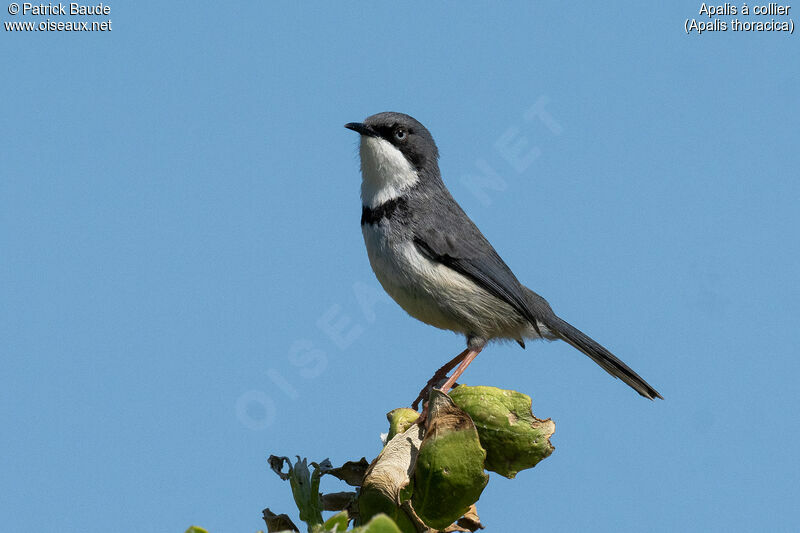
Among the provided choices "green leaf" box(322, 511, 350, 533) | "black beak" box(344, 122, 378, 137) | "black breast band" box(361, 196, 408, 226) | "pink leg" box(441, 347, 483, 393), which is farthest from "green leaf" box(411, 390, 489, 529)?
"black beak" box(344, 122, 378, 137)

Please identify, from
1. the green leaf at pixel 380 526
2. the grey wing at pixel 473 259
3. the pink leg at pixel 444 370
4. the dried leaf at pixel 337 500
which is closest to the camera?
the green leaf at pixel 380 526

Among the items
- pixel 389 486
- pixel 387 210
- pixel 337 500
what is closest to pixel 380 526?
pixel 389 486

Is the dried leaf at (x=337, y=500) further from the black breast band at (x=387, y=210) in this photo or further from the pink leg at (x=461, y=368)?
the black breast band at (x=387, y=210)

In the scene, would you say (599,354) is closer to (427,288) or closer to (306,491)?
(427,288)

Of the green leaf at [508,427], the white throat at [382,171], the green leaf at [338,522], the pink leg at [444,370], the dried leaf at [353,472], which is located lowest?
the green leaf at [338,522]

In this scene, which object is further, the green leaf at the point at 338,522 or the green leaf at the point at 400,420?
the green leaf at the point at 400,420

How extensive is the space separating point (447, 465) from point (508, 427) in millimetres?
419

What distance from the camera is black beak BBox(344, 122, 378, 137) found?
22.0 feet

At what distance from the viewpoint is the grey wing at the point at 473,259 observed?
649cm

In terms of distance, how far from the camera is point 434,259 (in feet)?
21.3

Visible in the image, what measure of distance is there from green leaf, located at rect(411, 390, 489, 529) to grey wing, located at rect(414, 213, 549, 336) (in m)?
2.91

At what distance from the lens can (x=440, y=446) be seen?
3.63 meters

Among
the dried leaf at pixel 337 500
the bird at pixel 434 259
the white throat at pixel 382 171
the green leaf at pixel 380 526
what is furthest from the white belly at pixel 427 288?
the green leaf at pixel 380 526

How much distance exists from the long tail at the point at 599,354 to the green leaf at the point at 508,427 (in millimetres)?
3026
